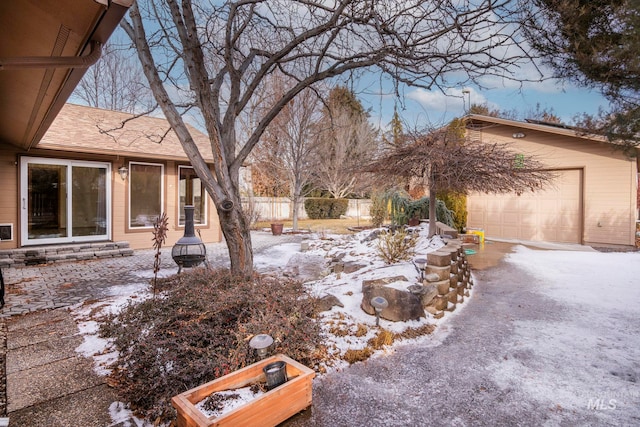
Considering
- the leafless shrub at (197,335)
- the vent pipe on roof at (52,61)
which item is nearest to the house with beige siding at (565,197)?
the leafless shrub at (197,335)

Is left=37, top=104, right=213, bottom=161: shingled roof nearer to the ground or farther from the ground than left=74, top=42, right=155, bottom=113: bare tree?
nearer to the ground

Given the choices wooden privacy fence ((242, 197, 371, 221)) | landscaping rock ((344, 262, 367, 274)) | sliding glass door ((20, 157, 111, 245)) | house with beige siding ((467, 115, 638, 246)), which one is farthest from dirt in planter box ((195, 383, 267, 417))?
wooden privacy fence ((242, 197, 371, 221))

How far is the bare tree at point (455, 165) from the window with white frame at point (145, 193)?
259 inches

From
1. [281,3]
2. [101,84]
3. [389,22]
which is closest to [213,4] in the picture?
[281,3]

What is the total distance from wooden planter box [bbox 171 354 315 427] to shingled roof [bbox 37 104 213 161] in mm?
6002

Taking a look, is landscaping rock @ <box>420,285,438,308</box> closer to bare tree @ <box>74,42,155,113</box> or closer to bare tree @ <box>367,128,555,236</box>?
bare tree @ <box>367,128,555,236</box>

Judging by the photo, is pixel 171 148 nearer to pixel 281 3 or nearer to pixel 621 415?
pixel 281 3

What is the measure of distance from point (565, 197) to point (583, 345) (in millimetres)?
8889

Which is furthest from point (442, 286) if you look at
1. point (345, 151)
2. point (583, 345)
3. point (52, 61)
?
point (345, 151)

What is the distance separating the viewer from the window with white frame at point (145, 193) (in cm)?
955

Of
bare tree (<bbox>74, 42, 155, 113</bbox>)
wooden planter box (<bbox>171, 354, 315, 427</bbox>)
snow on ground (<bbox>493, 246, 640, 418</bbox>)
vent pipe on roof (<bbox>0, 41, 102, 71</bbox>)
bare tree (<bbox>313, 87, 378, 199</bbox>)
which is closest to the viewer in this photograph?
wooden planter box (<bbox>171, 354, 315, 427</bbox>)

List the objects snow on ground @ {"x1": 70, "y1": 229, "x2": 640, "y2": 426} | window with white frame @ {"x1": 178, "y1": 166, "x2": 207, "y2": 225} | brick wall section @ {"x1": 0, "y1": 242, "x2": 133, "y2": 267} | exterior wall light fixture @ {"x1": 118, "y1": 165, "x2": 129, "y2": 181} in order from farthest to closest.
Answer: window with white frame @ {"x1": 178, "y1": 166, "x2": 207, "y2": 225} < exterior wall light fixture @ {"x1": 118, "y1": 165, "x2": 129, "y2": 181} < brick wall section @ {"x1": 0, "y1": 242, "x2": 133, "y2": 267} < snow on ground @ {"x1": 70, "y1": 229, "x2": 640, "y2": 426}

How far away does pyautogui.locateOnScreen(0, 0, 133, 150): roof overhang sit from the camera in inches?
81.8

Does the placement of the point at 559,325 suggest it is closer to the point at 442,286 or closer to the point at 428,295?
the point at 442,286
